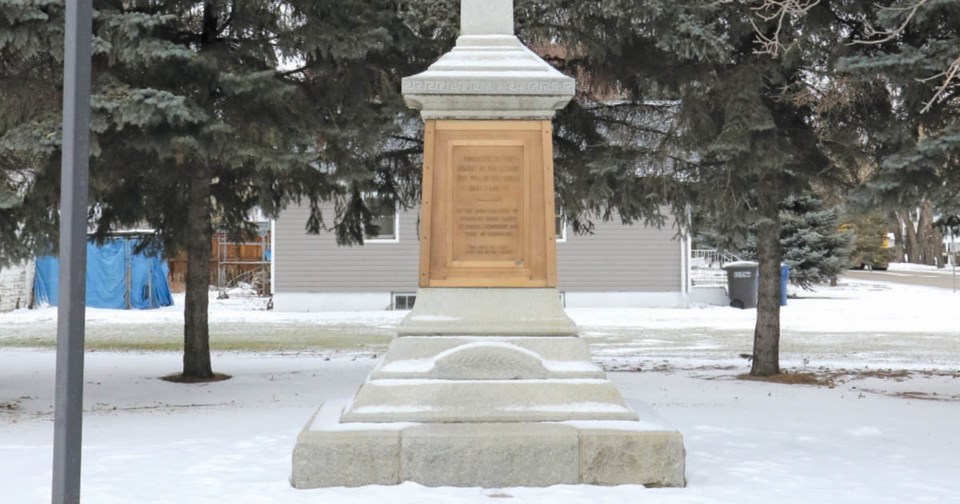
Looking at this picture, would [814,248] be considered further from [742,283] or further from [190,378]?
[190,378]

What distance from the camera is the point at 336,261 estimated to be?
29328 mm

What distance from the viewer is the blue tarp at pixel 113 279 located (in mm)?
30984

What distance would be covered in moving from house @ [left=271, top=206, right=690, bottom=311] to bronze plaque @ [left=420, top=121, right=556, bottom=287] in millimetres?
21550

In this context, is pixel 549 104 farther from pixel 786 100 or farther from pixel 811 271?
pixel 811 271

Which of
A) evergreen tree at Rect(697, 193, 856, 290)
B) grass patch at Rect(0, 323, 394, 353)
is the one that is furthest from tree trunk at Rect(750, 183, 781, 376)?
evergreen tree at Rect(697, 193, 856, 290)

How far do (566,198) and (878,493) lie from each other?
21.1 ft

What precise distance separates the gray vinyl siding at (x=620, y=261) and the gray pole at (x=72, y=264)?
26.3m

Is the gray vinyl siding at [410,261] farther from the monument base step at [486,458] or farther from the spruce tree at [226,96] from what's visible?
the monument base step at [486,458]

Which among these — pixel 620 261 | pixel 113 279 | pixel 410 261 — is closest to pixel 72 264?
pixel 410 261

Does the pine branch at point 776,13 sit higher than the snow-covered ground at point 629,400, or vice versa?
the pine branch at point 776,13

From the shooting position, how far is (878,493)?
20.1 ft

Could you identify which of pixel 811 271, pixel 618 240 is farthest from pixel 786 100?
pixel 811 271

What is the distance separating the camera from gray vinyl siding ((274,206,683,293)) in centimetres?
2906

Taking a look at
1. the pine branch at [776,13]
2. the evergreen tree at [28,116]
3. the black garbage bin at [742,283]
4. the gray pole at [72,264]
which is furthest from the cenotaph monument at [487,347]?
the black garbage bin at [742,283]
